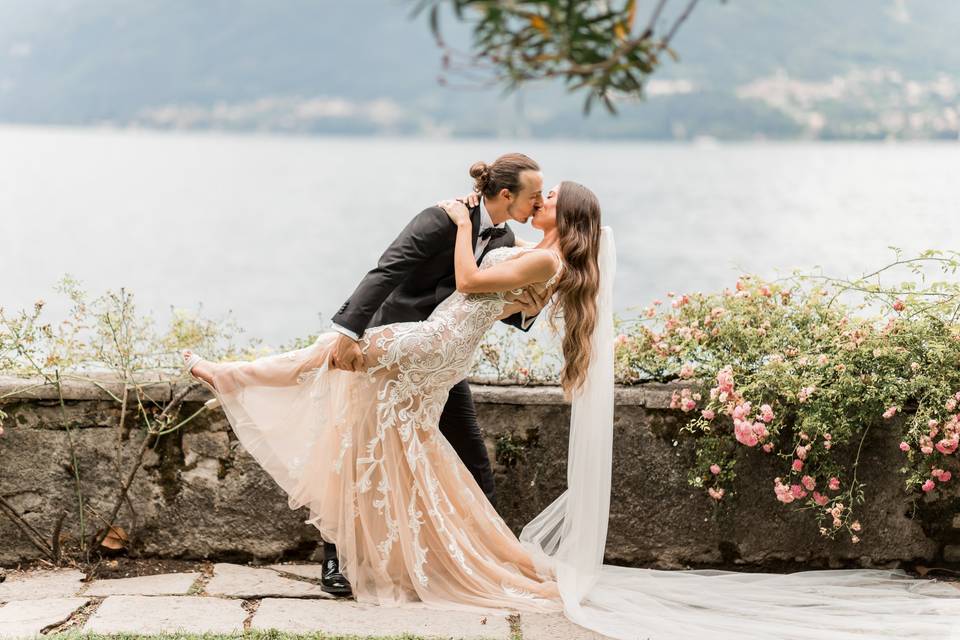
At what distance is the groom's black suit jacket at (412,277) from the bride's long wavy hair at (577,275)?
282 millimetres

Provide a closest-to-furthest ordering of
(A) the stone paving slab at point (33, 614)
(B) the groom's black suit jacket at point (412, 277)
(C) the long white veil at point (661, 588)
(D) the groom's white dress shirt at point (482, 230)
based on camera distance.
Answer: (A) the stone paving slab at point (33, 614), (C) the long white veil at point (661, 588), (B) the groom's black suit jacket at point (412, 277), (D) the groom's white dress shirt at point (482, 230)

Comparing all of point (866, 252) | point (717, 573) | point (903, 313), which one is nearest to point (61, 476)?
point (717, 573)

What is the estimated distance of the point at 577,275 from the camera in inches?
161

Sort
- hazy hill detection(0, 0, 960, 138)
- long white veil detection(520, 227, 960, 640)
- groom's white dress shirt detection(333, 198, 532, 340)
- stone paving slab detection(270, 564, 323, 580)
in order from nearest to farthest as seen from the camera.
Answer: long white veil detection(520, 227, 960, 640) → groom's white dress shirt detection(333, 198, 532, 340) → stone paving slab detection(270, 564, 323, 580) → hazy hill detection(0, 0, 960, 138)

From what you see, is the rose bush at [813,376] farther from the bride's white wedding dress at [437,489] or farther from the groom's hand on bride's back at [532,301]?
the groom's hand on bride's back at [532,301]

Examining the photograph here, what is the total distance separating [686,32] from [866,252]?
1969cm

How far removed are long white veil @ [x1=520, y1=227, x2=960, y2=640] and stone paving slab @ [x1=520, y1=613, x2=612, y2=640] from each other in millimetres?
32

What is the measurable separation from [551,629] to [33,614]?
1.91 metres

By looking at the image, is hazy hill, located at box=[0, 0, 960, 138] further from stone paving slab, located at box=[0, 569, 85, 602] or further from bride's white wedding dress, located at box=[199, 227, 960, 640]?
stone paving slab, located at box=[0, 569, 85, 602]

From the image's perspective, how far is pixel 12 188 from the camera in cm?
5053

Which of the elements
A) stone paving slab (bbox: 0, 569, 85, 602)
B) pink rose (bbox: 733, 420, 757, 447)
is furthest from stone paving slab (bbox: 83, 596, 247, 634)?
pink rose (bbox: 733, 420, 757, 447)

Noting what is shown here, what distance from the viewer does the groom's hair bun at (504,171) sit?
3994 mm

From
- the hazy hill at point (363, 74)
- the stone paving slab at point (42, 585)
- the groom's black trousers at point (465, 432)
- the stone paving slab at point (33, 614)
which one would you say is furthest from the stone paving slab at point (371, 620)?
the hazy hill at point (363, 74)

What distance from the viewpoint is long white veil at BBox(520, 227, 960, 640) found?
149 inches
